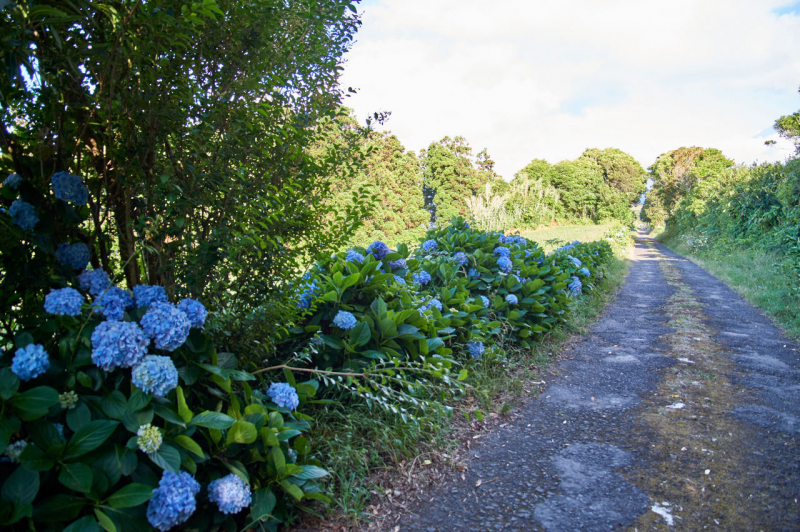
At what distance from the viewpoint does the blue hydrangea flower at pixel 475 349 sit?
361 cm

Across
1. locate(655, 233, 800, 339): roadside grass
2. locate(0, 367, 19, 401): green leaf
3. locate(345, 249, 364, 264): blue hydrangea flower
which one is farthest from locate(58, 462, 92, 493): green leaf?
locate(655, 233, 800, 339): roadside grass

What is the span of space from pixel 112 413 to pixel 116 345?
0.72ft

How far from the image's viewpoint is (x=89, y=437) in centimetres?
141

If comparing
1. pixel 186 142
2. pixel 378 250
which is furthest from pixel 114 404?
pixel 378 250

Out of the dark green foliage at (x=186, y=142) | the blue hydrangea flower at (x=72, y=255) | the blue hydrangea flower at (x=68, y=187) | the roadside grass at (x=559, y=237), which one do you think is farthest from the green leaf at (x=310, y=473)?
the roadside grass at (x=559, y=237)

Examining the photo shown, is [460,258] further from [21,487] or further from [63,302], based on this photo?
[21,487]

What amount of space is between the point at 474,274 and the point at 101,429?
3531 millimetres

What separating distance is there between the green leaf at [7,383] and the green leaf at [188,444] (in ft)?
1.55

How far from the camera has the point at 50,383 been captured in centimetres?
148

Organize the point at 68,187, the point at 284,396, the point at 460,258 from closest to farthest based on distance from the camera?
the point at 68,187 → the point at 284,396 → the point at 460,258

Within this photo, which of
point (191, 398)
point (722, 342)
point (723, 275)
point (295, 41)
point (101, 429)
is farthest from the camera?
point (723, 275)

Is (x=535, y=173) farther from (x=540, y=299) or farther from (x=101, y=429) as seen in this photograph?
(x=101, y=429)

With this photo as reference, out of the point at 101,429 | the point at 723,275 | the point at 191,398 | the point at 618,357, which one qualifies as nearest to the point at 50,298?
the point at 101,429

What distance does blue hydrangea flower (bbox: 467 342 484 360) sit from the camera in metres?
3.61
